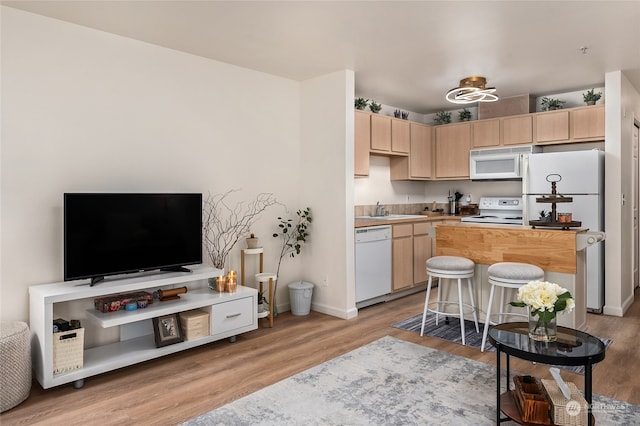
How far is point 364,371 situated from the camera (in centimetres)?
310

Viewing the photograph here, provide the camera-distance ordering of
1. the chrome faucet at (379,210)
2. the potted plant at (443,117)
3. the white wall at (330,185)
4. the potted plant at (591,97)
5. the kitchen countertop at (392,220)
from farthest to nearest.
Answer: the potted plant at (443,117), the chrome faucet at (379,210), the potted plant at (591,97), the kitchen countertop at (392,220), the white wall at (330,185)

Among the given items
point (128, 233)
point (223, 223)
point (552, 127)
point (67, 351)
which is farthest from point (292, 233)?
point (552, 127)

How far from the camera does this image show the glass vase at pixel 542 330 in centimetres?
226

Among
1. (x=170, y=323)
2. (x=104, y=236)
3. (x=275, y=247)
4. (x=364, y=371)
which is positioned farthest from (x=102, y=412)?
(x=275, y=247)

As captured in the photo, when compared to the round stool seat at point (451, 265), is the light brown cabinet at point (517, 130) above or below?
above

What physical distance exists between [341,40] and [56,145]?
2.34 m

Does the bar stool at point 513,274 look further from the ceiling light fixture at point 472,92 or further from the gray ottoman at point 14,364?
the gray ottoman at point 14,364

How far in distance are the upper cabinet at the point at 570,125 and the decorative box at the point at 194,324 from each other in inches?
177

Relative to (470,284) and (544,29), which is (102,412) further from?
(544,29)

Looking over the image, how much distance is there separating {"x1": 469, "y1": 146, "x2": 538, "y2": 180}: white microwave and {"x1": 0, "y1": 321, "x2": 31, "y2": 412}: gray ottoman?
5.25 metres

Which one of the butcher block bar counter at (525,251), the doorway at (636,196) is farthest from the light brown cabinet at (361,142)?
the doorway at (636,196)

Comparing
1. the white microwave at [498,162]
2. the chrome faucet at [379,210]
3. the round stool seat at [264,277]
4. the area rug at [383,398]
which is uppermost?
the white microwave at [498,162]

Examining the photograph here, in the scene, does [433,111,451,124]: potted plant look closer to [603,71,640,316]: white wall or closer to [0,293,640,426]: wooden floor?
A: [603,71,640,316]: white wall

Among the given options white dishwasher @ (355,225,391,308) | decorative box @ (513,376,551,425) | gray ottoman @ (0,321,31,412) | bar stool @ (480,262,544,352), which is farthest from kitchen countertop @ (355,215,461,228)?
gray ottoman @ (0,321,31,412)
